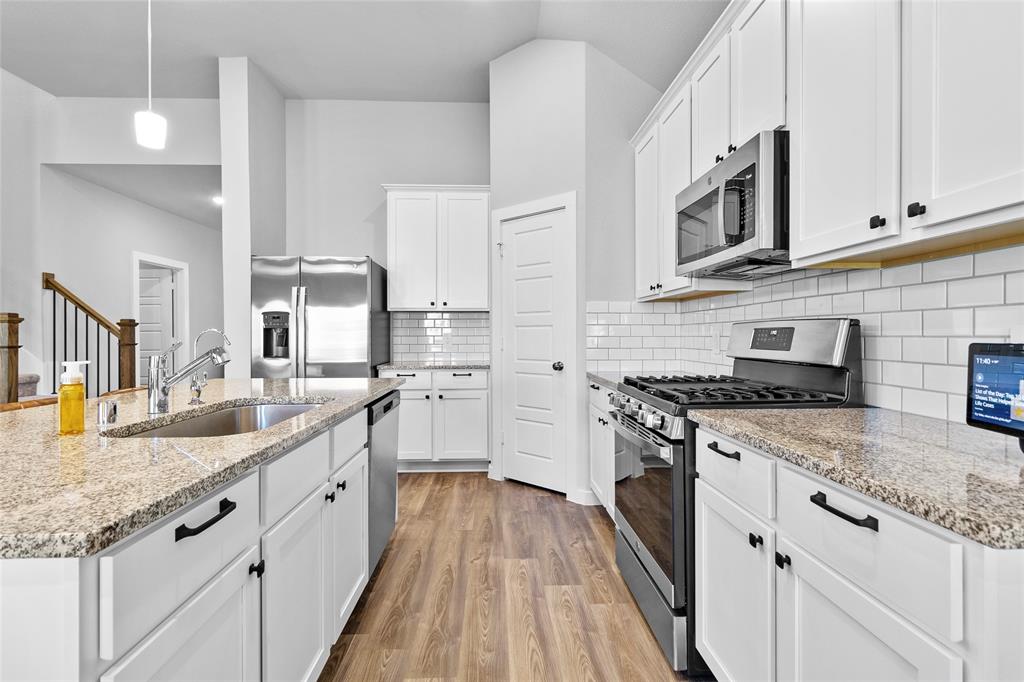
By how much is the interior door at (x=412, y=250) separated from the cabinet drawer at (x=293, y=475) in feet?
9.13

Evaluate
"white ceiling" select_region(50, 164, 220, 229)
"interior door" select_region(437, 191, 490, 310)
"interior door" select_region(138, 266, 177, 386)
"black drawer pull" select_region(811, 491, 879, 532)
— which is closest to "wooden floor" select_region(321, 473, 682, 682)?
"black drawer pull" select_region(811, 491, 879, 532)

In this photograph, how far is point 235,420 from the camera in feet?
6.44

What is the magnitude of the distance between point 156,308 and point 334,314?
4254 millimetres

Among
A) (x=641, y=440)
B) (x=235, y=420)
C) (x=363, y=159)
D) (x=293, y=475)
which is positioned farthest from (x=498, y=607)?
(x=363, y=159)

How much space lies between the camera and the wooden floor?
1.73m

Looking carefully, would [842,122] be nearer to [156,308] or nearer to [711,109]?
[711,109]

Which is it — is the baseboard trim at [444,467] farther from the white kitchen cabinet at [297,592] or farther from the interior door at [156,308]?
the interior door at [156,308]

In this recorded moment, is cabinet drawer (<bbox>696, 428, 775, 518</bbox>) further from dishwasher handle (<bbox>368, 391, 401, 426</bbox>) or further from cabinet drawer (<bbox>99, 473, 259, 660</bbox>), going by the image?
dishwasher handle (<bbox>368, 391, 401, 426</bbox>)

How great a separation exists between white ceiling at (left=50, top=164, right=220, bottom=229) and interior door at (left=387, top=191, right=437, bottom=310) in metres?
2.00

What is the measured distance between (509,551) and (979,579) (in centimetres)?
220

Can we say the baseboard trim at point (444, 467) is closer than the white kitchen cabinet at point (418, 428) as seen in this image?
No

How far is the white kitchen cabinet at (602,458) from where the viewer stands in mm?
2689

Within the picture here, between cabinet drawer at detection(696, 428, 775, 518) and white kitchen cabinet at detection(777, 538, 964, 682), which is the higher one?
cabinet drawer at detection(696, 428, 775, 518)

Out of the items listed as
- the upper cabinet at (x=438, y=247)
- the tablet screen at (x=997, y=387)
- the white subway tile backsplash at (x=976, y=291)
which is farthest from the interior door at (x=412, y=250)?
the tablet screen at (x=997, y=387)
